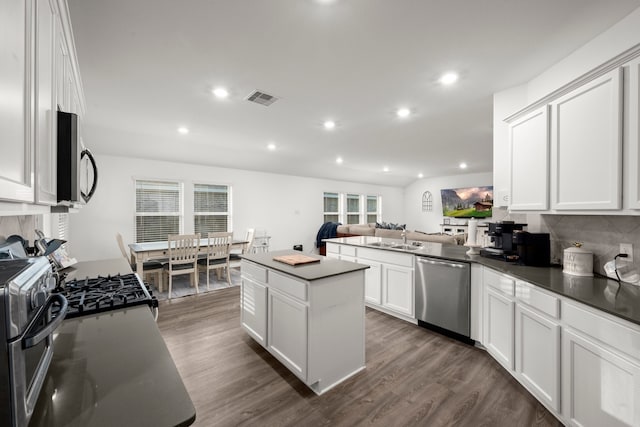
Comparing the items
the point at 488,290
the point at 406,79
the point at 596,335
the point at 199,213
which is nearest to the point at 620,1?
the point at 406,79

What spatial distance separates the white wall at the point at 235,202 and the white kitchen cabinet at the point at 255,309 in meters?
3.56

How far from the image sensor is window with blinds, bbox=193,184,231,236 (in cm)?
590

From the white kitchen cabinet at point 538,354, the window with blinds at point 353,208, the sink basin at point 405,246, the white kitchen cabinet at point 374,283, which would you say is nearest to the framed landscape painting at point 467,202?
the window with blinds at point 353,208

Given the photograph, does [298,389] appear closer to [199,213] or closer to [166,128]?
[166,128]

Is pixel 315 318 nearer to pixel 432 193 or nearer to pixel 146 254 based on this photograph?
pixel 146 254

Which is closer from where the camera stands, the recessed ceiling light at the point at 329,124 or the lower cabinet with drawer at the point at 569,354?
the lower cabinet with drawer at the point at 569,354

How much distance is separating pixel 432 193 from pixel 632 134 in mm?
8535

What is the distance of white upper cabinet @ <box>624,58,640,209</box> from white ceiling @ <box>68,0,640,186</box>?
0.51 meters

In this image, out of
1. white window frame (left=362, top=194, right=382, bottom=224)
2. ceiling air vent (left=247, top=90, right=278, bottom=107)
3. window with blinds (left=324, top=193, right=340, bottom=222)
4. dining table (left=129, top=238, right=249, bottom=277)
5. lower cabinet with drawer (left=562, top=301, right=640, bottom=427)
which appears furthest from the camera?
white window frame (left=362, top=194, right=382, bottom=224)

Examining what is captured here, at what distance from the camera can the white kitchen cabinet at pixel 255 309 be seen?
253 cm

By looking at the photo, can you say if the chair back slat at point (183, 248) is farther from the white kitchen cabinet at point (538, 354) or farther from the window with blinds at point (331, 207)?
the window with blinds at point (331, 207)

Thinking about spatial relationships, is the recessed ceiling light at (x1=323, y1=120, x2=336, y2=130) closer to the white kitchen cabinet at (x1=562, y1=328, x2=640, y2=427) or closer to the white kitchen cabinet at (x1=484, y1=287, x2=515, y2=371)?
the white kitchen cabinet at (x1=484, y1=287, x2=515, y2=371)

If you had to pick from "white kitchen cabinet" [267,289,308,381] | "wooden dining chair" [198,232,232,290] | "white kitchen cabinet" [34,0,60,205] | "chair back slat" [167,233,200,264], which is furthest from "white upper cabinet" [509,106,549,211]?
"chair back slat" [167,233,200,264]

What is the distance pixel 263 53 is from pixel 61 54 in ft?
4.10
